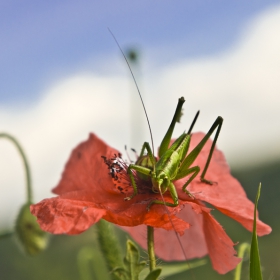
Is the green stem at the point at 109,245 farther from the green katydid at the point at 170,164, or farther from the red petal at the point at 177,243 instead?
the red petal at the point at 177,243

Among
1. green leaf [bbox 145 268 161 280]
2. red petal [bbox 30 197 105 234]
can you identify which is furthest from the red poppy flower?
green leaf [bbox 145 268 161 280]

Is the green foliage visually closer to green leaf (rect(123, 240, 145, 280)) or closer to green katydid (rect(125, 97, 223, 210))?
green leaf (rect(123, 240, 145, 280))

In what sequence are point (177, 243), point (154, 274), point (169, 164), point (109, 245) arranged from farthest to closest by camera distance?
point (177, 243), point (169, 164), point (109, 245), point (154, 274)

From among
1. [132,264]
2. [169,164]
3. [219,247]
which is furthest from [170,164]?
[132,264]

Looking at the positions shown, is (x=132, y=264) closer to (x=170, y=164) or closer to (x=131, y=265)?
(x=131, y=265)

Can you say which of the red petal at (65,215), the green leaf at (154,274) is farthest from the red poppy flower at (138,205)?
the green leaf at (154,274)

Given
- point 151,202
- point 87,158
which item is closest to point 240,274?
point 151,202
